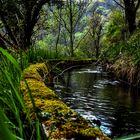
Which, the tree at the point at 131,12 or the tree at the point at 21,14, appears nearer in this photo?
the tree at the point at 21,14

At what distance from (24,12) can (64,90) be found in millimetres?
9442

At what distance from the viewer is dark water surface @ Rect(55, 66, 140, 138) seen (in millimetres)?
5414

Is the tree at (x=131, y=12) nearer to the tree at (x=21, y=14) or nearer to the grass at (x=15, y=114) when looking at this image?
the tree at (x=21, y=14)

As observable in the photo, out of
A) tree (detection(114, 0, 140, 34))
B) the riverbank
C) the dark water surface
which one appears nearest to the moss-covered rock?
the dark water surface

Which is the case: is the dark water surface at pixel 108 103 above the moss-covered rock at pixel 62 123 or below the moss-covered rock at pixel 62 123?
below

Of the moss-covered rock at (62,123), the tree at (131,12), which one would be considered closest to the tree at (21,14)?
the tree at (131,12)

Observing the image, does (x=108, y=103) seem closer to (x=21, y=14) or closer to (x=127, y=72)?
(x=127, y=72)

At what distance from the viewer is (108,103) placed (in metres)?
7.18

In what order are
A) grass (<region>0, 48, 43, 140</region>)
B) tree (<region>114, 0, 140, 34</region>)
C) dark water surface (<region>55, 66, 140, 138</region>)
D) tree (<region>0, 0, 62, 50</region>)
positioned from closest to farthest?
grass (<region>0, 48, 43, 140</region>)
dark water surface (<region>55, 66, 140, 138</region>)
tree (<region>0, 0, 62, 50</region>)
tree (<region>114, 0, 140, 34</region>)

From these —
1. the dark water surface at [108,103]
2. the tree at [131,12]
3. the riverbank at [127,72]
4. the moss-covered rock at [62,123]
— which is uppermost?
the tree at [131,12]

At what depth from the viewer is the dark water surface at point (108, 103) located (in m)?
5.41

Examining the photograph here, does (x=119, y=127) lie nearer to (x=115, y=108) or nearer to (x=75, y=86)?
(x=115, y=108)

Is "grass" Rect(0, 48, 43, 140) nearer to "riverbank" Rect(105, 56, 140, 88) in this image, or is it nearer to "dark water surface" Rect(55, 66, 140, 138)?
"dark water surface" Rect(55, 66, 140, 138)

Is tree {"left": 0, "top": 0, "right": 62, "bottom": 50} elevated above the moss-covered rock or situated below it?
above
